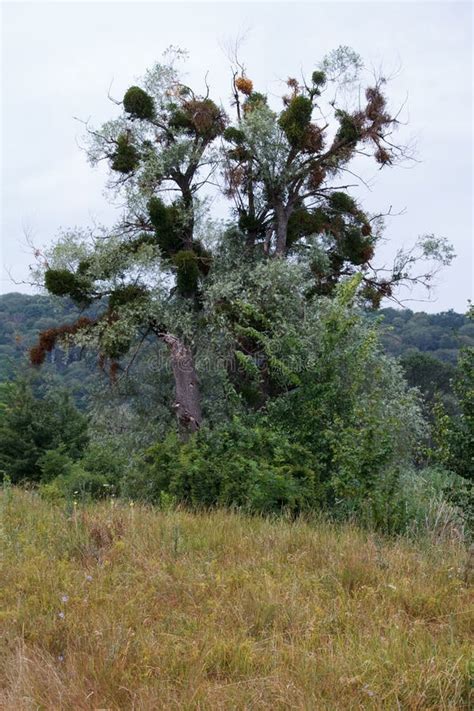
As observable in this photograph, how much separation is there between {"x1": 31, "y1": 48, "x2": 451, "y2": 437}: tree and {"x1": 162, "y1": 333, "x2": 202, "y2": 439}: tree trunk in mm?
31

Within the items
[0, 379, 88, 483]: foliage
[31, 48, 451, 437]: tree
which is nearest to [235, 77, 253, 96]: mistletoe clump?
[31, 48, 451, 437]: tree

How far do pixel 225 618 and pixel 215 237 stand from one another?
13.1 meters

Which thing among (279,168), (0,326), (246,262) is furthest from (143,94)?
(0,326)

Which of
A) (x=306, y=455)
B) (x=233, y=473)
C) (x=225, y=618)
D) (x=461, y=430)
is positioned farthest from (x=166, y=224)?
(x=225, y=618)

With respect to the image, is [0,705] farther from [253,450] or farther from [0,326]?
[0,326]

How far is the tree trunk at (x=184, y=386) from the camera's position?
50.4 feet

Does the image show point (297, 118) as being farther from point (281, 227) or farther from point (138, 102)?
point (138, 102)

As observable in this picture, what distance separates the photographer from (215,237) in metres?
16.8

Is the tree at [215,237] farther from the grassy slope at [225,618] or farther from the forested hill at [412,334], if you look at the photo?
the forested hill at [412,334]

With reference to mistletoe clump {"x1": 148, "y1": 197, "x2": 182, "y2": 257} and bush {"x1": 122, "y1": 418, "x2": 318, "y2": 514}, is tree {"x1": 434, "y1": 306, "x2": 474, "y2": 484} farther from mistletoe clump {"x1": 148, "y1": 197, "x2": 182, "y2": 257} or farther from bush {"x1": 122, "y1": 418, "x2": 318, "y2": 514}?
mistletoe clump {"x1": 148, "y1": 197, "x2": 182, "y2": 257}

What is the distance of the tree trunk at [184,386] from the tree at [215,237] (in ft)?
0.10

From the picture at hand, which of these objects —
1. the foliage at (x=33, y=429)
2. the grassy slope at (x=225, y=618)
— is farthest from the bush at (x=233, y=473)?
the foliage at (x=33, y=429)

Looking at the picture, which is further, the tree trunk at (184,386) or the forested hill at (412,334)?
the forested hill at (412,334)

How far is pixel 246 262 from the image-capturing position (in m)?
16.7
